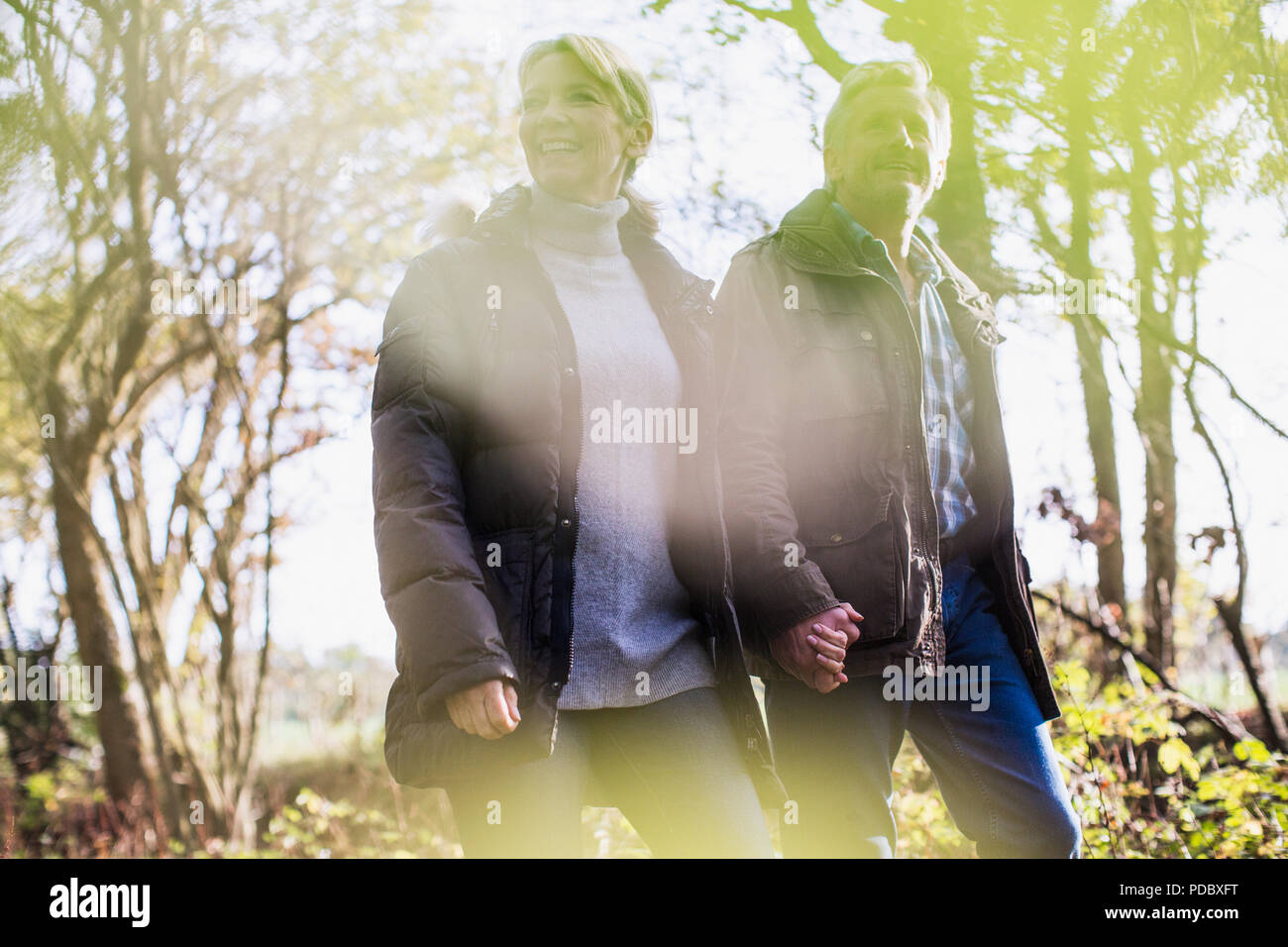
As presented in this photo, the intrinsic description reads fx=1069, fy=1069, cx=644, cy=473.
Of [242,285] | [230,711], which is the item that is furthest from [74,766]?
[242,285]

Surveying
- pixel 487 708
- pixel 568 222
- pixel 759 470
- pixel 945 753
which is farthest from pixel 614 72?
pixel 945 753

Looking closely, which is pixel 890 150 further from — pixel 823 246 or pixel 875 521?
pixel 875 521

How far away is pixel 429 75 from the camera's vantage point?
17.9ft

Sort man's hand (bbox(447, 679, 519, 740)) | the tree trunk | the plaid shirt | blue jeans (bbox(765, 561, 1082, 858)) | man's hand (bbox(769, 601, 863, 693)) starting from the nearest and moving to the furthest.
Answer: man's hand (bbox(447, 679, 519, 740)) < man's hand (bbox(769, 601, 863, 693)) < blue jeans (bbox(765, 561, 1082, 858)) < the plaid shirt < the tree trunk

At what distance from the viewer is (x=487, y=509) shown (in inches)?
72.3

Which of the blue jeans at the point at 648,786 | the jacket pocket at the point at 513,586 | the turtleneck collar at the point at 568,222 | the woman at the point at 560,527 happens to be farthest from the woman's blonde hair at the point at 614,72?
the blue jeans at the point at 648,786

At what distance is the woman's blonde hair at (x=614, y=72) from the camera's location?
206cm

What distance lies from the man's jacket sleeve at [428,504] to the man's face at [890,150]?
3.13 ft

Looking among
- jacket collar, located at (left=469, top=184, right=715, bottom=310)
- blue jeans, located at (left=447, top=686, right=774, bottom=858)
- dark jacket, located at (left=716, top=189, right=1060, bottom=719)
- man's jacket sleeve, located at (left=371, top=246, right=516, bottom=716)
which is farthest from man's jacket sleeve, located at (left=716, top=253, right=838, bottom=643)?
man's jacket sleeve, located at (left=371, top=246, right=516, bottom=716)

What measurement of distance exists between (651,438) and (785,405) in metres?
0.34

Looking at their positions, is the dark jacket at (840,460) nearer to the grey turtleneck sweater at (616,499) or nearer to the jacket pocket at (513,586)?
the grey turtleneck sweater at (616,499)

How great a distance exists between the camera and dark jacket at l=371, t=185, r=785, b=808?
1715 millimetres

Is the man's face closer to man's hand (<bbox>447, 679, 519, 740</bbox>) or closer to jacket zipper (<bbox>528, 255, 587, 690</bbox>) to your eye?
jacket zipper (<bbox>528, 255, 587, 690</bbox>)
